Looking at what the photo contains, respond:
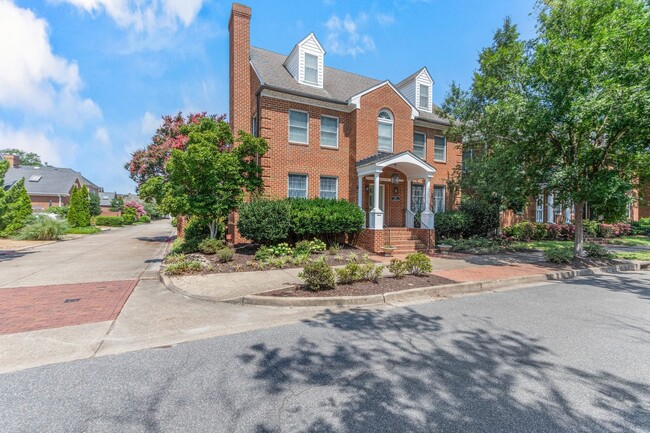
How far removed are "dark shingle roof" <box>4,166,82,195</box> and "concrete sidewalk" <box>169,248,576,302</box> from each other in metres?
46.4

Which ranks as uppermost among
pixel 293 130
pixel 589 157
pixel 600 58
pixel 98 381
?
pixel 600 58

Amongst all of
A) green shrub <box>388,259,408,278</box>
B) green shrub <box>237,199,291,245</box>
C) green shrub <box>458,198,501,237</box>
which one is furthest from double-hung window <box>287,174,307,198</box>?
green shrub <box>458,198,501,237</box>

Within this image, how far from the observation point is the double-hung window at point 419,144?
16.8m

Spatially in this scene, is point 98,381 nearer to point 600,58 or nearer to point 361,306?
point 361,306

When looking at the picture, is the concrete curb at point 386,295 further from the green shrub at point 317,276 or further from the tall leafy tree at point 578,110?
the tall leafy tree at point 578,110

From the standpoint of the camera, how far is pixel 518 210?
1759cm

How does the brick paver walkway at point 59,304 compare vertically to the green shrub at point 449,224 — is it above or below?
below

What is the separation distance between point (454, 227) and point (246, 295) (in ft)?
40.7

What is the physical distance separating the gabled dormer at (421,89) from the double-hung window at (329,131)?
6051 millimetres

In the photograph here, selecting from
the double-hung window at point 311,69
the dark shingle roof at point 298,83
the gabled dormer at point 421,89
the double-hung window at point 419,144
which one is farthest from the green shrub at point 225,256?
the gabled dormer at point 421,89

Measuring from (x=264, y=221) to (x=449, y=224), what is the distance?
9.62m

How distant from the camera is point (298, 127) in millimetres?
13852

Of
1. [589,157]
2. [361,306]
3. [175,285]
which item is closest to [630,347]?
[361,306]

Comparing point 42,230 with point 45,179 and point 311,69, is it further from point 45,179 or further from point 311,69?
point 45,179
